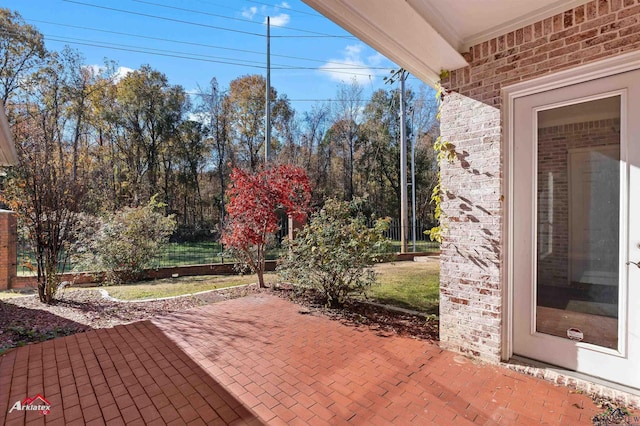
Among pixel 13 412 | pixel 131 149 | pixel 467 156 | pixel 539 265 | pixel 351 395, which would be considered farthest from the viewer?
pixel 131 149

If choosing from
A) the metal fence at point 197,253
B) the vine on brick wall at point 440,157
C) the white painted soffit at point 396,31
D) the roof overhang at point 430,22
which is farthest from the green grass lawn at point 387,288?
the roof overhang at point 430,22

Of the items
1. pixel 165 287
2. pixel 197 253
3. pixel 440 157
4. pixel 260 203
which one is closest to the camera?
pixel 440 157

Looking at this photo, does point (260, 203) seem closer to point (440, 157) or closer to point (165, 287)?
point (165, 287)

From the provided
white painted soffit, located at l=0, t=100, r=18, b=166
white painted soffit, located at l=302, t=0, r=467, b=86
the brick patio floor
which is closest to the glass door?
the brick patio floor

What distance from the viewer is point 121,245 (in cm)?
733

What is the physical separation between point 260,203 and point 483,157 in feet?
13.3

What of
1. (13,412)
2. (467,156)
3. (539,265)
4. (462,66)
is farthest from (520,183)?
(13,412)

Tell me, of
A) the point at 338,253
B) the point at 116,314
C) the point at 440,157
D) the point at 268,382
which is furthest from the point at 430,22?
the point at 116,314

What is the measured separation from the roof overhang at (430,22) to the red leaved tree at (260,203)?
3.46 metres

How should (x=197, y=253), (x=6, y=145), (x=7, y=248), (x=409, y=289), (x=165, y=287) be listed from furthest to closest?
(x=197, y=253), (x=7, y=248), (x=165, y=287), (x=409, y=289), (x=6, y=145)

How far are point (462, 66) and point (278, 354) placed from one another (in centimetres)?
350

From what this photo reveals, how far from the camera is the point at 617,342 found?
Result: 2.37m

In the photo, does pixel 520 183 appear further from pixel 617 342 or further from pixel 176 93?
pixel 176 93

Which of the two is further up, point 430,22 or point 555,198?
point 430,22
